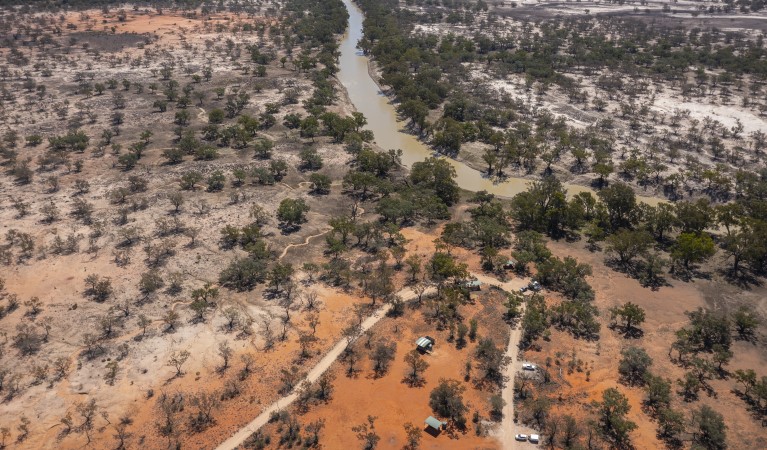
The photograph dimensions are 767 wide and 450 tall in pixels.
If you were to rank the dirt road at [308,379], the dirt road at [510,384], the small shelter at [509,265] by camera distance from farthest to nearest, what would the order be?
the small shelter at [509,265]
the dirt road at [510,384]
the dirt road at [308,379]

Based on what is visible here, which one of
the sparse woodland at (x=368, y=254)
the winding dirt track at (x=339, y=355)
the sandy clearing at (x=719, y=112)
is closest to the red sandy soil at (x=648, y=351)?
the sparse woodland at (x=368, y=254)

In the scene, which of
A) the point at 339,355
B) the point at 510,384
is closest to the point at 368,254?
the point at 339,355

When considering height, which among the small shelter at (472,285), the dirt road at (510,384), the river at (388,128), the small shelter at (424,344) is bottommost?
the dirt road at (510,384)

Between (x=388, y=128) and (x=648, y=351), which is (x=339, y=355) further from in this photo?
(x=388, y=128)

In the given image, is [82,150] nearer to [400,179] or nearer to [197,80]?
[197,80]

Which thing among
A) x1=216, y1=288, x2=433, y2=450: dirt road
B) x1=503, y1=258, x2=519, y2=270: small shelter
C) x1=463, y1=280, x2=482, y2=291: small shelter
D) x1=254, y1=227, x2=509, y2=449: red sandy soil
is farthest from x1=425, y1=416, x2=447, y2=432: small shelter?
x1=503, y1=258, x2=519, y2=270: small shelter

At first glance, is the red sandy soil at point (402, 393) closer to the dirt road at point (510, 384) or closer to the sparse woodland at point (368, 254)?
the sparse woodland at point (368, 254)
